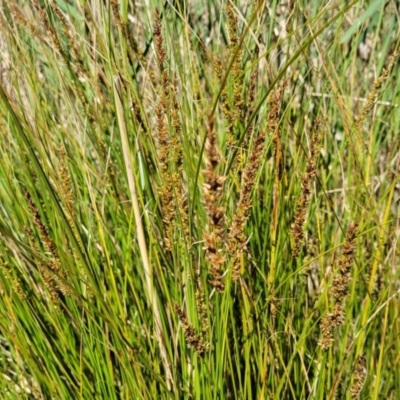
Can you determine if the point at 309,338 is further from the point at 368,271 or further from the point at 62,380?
the point at 62,380

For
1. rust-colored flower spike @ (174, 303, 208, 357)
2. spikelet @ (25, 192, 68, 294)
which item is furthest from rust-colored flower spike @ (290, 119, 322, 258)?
spikelet @ (25, 192, 68, 294)

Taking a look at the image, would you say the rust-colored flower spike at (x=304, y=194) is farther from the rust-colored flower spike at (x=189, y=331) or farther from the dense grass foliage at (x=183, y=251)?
the rust-colored flower spike at (x=189, y=331)

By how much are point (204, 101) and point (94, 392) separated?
629mm

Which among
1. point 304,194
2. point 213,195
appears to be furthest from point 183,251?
point 213,195

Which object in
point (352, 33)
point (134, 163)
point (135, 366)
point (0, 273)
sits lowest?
point (135, 366)

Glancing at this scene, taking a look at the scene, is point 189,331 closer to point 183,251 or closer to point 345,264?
point 345,264

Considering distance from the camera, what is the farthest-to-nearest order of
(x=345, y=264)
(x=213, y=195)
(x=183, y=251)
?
(x=183, y=251), (x=345, y=264), (x=213, y=195)

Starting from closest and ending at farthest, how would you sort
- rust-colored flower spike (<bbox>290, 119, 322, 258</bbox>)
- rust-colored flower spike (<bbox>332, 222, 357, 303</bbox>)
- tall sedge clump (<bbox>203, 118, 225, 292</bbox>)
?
tall sedge clump (<bbox>203, 118, 225, 292</bbox>) → rust-colored flower spike (<bbox>332, 222, 357, 303</bbox>) → rust-colored flower spike (<bbox>290, 119, 322, 258</bbox>)

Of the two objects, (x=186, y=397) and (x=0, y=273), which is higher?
(x=0, y=273)

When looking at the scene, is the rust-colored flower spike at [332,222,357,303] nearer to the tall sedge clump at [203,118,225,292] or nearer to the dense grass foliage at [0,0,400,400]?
the dense grass foliage at [0,0,400,400]

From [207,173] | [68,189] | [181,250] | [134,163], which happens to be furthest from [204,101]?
[207,173]

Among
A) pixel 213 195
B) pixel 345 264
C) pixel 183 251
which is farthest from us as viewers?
pixel 183 251

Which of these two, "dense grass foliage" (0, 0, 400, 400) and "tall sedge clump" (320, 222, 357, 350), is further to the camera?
"dense grass foliage" (0, 0, 400, 400)

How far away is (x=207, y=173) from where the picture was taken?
497 millimetres
